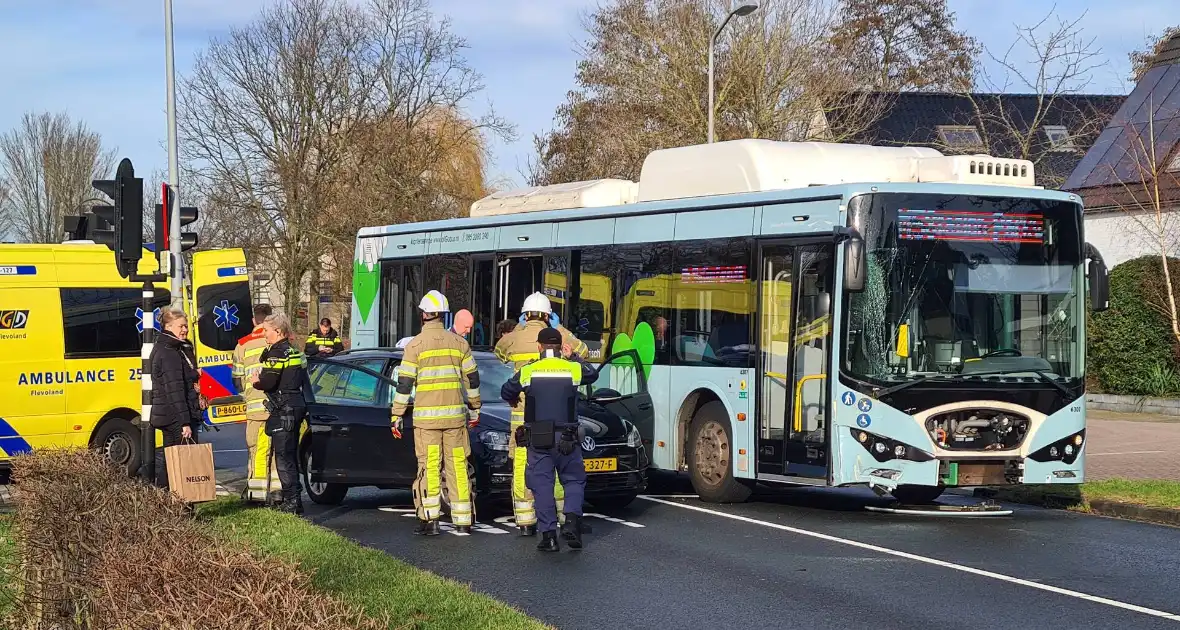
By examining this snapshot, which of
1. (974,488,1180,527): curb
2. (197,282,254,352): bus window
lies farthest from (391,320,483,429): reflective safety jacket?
(197,282,254,352): bus window

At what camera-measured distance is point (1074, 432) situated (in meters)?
13.4

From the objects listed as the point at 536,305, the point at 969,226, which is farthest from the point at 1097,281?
the point at 536,305

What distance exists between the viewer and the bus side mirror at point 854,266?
12.6 metres

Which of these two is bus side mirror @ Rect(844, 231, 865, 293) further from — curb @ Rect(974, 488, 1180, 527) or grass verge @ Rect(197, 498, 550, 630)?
grass verge @ Rect(197, 498, 550, 630)

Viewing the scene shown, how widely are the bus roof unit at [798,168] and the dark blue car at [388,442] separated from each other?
107 inches

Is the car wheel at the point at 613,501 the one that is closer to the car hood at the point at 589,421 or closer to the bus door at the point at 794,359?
the car hood at the point at 589,421

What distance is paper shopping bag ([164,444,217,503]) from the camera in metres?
11.6

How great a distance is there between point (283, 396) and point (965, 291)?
5885mm

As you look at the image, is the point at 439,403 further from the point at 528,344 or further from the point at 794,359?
the point at 794,359

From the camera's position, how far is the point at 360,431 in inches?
535

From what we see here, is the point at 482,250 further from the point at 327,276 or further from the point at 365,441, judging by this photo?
the point at 327,276

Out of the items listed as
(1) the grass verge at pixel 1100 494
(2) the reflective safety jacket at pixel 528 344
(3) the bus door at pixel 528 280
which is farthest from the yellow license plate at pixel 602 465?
(1) the grass verge at pixel 1100 494

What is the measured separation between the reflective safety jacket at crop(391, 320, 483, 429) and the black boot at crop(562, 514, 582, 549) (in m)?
1.21

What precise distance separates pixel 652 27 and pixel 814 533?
23.6m
